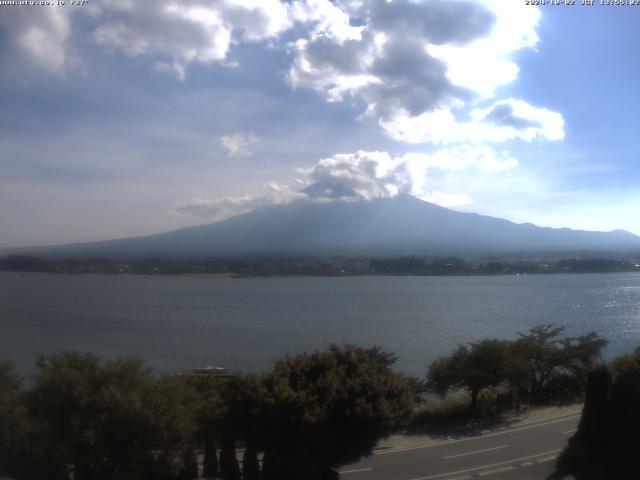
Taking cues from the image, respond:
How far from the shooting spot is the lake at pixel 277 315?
20.1 m

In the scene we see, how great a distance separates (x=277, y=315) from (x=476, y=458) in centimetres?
2219

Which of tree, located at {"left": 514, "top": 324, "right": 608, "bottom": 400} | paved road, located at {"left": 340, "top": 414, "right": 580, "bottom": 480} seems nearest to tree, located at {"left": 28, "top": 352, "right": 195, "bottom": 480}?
paved road, located at {"left": 340, "top": 414, "right": 580, "bottom": 480}

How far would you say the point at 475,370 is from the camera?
36.4 ft

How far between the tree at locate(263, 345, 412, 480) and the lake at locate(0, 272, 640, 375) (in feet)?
29.0

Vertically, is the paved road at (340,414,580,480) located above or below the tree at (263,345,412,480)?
below

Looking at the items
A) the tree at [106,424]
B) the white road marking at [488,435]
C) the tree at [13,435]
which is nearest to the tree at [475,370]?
the white road marking at [488,435]

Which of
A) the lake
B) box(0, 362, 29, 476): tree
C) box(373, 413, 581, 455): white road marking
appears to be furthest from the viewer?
the lake

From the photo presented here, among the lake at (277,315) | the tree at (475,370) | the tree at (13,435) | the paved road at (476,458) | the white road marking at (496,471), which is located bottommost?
the lake at (277,315)

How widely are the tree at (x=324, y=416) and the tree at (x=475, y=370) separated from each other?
15.8 feet

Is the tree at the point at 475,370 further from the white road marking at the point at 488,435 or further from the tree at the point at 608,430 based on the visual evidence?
Answer: the tree at the point at 608,430

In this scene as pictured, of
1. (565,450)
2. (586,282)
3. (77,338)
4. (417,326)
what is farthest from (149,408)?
(586,282)

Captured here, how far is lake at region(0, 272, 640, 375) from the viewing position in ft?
66.1

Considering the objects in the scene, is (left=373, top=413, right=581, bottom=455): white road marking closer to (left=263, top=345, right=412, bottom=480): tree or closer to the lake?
(left=263, top=345, right=412, bottom=480): tree

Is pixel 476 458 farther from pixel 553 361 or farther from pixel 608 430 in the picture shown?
pixel 553 361
